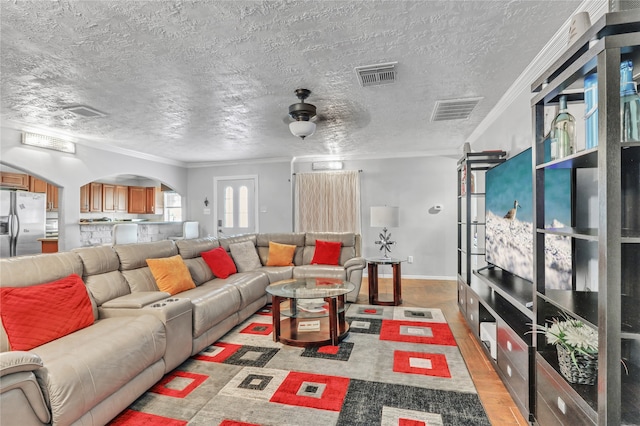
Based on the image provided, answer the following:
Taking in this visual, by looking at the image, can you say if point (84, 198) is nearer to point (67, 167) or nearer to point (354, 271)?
point (67, 167)

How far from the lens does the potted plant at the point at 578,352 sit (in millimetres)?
1385

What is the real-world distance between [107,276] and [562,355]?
324 cm

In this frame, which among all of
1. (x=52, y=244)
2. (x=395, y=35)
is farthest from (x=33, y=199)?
(x=395, y=35)

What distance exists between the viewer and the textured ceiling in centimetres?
188

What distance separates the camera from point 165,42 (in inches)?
86.7

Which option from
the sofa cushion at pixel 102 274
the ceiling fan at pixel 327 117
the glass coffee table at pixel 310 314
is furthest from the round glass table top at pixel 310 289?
the ceiling fan at pixel 327 117

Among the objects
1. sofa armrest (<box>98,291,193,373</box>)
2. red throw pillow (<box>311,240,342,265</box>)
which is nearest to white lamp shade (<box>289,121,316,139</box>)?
sofa armrest (<box>98,291,193,373</box>)

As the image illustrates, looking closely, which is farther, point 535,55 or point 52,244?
point 52,244

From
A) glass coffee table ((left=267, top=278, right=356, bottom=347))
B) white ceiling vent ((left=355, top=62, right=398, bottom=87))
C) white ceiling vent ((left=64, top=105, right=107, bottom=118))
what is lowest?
glass coffee table ((left=267, top=278, right=356, bottom=347))

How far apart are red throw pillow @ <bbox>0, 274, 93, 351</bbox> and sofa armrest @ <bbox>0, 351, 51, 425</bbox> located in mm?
484

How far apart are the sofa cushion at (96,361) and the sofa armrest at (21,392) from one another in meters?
0.05

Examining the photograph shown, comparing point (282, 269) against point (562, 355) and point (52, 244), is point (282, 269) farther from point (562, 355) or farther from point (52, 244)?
point (52, 244)

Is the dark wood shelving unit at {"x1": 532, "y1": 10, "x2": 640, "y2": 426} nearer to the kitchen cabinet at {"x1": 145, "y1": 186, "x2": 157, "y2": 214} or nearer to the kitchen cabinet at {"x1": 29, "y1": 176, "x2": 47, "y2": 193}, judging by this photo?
the kitchen cabinet at {"x1": 29, "y1": 176, "x2": 47, "y2": 193}

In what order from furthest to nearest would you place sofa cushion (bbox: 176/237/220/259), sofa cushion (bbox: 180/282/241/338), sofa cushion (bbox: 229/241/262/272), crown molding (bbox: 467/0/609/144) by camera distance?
sofa cushion (bbox: 229/241/262/272)
sofa cushion (bbox: 176/237/220/259)
sofa cushion (bbox: 180/282/241/338)
crown molding (bbox: 467/0/609/144)
